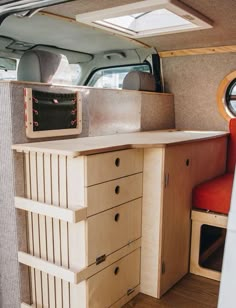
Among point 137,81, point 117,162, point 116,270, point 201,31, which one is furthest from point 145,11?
point 116,270

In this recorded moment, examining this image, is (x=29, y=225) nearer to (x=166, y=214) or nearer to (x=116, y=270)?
(x=116, y=270)

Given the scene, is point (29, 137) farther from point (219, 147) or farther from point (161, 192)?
point (219, 147)

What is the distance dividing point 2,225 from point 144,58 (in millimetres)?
2227

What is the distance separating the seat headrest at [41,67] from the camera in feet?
6.17

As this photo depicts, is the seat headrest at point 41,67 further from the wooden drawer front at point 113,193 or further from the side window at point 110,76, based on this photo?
the side window at point 110,76

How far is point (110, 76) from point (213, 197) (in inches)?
79.4

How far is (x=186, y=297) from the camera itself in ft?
6.52

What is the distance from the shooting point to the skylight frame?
6.16 ft

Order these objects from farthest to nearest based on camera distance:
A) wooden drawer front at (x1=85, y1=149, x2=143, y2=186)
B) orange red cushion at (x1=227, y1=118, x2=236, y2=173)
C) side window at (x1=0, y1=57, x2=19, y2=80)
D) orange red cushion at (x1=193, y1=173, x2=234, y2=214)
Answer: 1. side window at (x1=0, y1=57, x2=19, y2=80)
2. orange red cushion at (x1=227, y1=118, x2=236, y2=173)
3. orange red cushion at (x1=193, y1=173, x2=234, y2=214)
4. wooden drawer front at (x1=85, y1=149, x2=143, y2=186)

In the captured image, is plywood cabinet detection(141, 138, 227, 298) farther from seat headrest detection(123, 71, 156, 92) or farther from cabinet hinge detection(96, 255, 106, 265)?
seat headrest detection(123, 71, 156, 92)

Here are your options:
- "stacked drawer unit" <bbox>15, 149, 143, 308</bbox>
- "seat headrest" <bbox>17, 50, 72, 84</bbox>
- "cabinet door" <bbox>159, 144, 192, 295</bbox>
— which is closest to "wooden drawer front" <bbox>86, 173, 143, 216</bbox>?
"stacked drawer unit" <bbox>15, 149, 143, 308</bbox>

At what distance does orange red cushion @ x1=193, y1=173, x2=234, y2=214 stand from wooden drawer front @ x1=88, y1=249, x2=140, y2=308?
573 millimetres

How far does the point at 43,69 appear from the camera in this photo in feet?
6.18

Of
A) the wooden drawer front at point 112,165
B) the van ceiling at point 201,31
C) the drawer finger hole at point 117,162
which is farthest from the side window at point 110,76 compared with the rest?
the drawer finger hole at point 117,162
